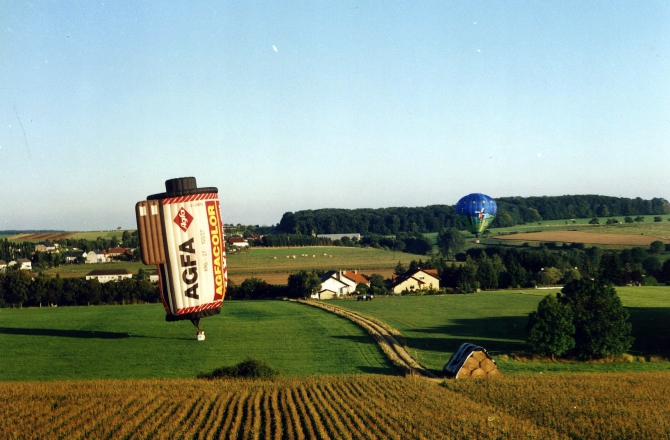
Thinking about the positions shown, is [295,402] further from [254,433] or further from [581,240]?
[581,240]

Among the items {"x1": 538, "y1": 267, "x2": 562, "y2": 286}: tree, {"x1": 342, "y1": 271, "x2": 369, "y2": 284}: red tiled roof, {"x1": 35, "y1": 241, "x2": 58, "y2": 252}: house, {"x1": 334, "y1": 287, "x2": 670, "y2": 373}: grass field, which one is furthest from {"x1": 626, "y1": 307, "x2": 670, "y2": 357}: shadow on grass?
{"x1": 35, "y1": 241, "x2": 58, "y2": 252}: house

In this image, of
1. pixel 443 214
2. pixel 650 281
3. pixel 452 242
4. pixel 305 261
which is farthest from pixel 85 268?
pixel 443 214

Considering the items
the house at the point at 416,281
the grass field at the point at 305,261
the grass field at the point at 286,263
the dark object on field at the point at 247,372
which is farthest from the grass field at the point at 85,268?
the dark object on field at the point at 247,372

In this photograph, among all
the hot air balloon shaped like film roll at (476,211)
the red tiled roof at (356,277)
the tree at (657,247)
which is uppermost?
the hot air balloon shaped like film roll at (476,211)

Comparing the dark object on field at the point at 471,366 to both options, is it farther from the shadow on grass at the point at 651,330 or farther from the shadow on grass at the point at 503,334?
the shadow on grass at the point at 651,330

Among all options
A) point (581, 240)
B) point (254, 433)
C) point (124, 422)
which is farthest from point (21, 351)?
point (581, 240)

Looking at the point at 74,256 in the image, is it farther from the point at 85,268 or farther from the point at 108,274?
the point at 108,274
